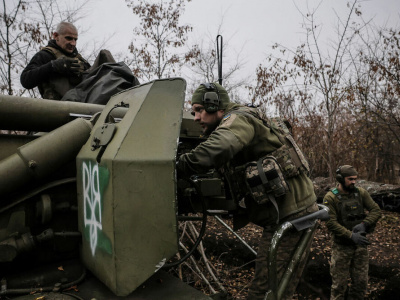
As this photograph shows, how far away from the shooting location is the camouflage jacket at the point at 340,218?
4.43 m

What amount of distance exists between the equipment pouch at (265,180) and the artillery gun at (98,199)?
0.83 ft

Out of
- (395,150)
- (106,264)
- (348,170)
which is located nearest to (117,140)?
(106,264)

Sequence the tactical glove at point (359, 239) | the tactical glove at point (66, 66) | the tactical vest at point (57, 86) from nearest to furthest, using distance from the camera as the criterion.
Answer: the tactical glove at point (66, 66) < the tactical vest at point (57, 86) < the tactical glove at point (359, 239)

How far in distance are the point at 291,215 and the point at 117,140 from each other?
134 cm

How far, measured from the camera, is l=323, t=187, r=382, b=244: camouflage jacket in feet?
14.5

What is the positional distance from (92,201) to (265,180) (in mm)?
1052

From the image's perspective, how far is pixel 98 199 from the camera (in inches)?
67.0

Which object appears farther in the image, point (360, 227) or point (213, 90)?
point (360, 227)

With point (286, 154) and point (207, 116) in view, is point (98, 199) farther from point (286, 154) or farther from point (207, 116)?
point (286, 154)

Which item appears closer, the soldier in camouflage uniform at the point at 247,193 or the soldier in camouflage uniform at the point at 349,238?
the soldier in camouflage uniform at the point at 247,193

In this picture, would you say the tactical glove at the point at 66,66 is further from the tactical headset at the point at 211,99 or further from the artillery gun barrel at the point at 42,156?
the tactical headset at the point at 211,99

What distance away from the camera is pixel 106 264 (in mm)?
1639

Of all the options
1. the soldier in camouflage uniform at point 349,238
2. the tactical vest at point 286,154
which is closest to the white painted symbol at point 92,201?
the tactical vest at point 286,154

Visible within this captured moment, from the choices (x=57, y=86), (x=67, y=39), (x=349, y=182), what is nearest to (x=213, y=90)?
(x=57, y=86)
